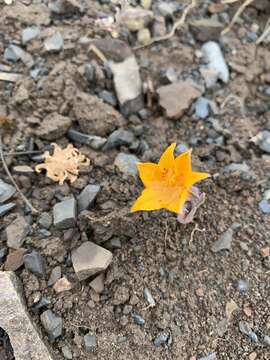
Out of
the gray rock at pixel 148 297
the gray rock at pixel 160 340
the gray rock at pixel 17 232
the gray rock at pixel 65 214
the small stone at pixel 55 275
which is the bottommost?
the gray rock at pixel 160 340

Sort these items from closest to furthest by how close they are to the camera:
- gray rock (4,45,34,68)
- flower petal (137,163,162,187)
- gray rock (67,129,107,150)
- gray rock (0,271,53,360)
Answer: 1. gray rock (0,271,53,360)
2. flower petal (137,163,162,187)
3. gray rock (67,129,107,150)
4. gray rock (4,45,34,68)

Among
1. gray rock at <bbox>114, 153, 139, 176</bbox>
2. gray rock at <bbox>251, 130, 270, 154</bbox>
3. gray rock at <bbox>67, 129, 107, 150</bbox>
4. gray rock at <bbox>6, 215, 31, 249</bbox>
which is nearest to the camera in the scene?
gray rock at <bbox>6, 215, 31, 249</bbox>

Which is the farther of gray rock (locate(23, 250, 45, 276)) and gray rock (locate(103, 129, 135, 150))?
gray rock (locate(103, 129, 135, 150))

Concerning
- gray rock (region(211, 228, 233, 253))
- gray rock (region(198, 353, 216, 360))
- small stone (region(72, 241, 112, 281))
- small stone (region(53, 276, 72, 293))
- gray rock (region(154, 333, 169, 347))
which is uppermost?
small stone (region(72, 241, 112, 281))

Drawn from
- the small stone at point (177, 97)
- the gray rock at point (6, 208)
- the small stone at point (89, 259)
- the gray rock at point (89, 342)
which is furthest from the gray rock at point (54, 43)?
the gray rock at point (89, 342)

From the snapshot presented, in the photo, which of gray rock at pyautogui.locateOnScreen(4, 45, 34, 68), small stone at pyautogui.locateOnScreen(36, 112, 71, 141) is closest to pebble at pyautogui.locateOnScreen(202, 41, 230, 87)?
small stone at pyautogui.locateOnScreen(36, 112, 71, 141)

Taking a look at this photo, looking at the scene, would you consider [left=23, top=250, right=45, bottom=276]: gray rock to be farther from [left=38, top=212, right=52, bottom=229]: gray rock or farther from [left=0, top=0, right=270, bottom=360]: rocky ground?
[left=38, top=212, right=52, bottom=229]: gray rock

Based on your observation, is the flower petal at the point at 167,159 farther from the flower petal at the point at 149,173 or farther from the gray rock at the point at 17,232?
the gray rock at the point at 17,232
